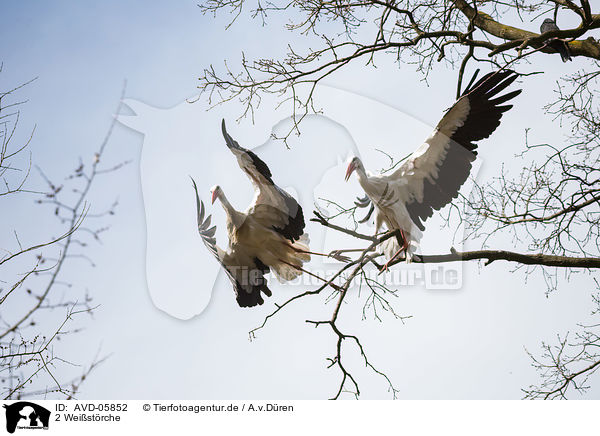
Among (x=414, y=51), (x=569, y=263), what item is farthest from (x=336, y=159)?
(x=569, y=263)

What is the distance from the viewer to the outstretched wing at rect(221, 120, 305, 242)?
3.05 metres

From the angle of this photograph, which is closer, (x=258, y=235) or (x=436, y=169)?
(x=258, y=235)

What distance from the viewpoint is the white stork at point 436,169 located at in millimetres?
3445

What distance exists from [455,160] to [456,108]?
1.09 feet

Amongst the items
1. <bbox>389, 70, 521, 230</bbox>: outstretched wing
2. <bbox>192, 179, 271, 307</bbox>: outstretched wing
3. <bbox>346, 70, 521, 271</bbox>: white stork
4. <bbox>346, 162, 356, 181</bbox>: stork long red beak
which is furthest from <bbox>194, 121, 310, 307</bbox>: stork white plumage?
<bbox>389, 70, 521, 230</bbox>: outstretched wing

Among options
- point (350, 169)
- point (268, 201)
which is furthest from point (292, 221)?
point (350, 169)
